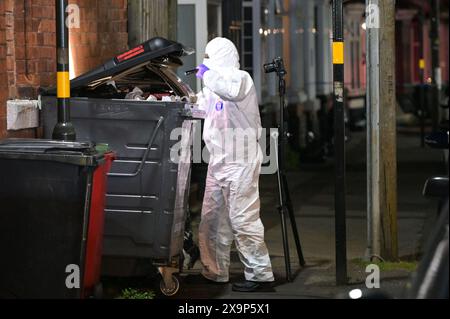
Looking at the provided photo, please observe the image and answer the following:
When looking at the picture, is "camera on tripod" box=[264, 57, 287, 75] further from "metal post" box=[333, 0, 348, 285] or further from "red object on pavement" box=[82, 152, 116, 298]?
"red object on pavement" box=[82, 152, 116, 298]

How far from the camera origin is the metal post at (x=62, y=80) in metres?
7.14

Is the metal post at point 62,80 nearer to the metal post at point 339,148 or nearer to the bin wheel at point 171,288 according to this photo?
the bin wheel at point 171,288

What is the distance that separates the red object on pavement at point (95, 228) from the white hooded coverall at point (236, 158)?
4.94ft

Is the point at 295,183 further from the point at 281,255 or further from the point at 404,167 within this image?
the point at 281,255

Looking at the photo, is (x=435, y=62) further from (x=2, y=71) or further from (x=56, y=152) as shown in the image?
(x=56, y=152)

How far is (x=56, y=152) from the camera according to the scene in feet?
20.9

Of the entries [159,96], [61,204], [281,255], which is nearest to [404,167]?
[281,255]

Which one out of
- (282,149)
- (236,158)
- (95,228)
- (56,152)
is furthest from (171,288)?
(56,152)

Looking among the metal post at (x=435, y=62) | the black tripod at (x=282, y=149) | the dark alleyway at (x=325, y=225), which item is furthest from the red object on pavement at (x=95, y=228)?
the metal post at (x=435, y=62)

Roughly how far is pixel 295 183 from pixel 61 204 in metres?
10.5

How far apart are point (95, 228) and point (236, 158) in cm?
179

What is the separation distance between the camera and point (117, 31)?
9.94 metres

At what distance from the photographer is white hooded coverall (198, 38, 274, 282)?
8.04 m

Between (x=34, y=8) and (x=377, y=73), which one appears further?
(x=377, y=73)
